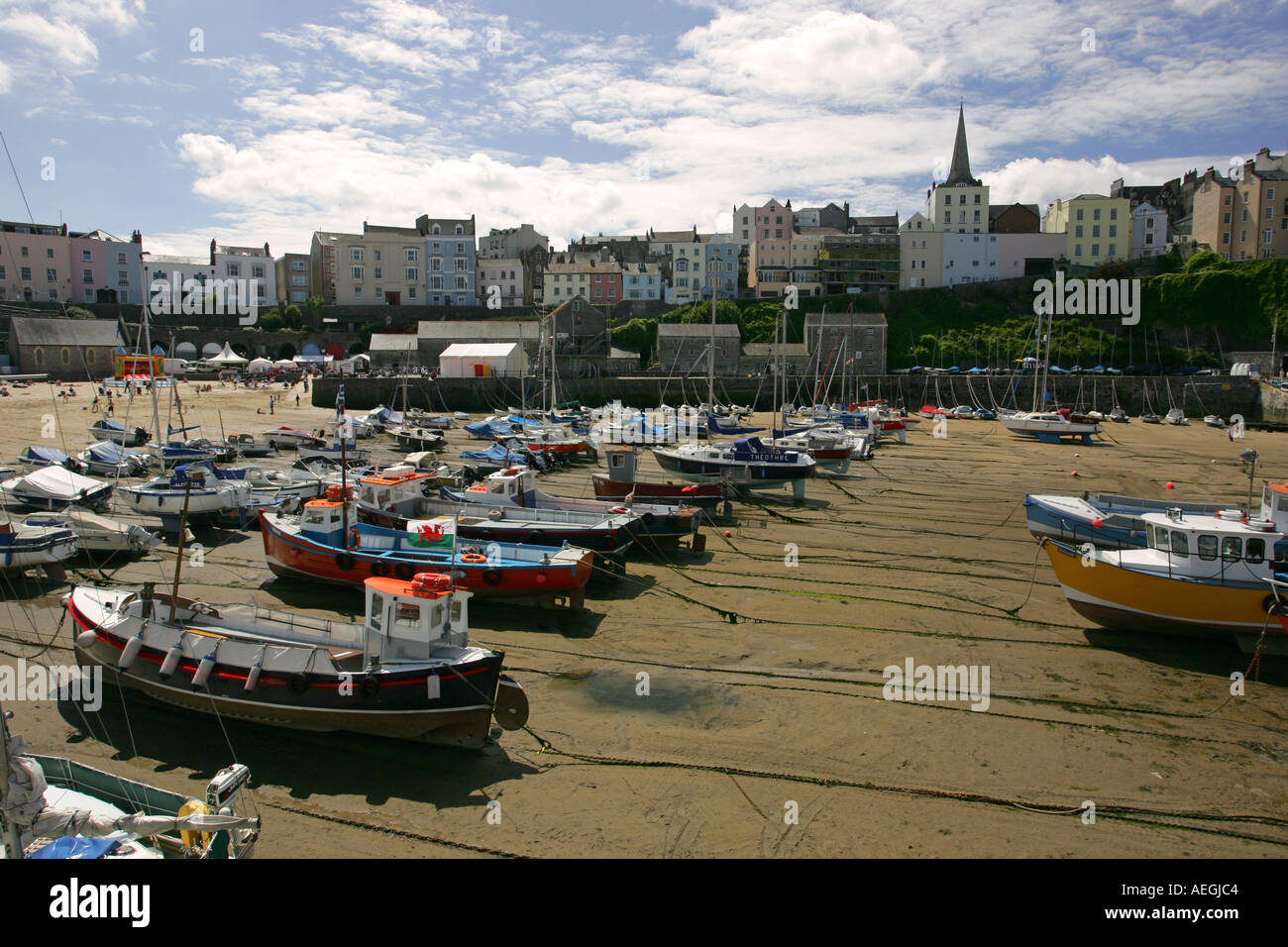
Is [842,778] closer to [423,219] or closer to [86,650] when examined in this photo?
[86,650]

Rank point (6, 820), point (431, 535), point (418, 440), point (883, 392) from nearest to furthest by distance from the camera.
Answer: point (6, 820) → point (431, 535) → point (418, 440) → point (883, 392)

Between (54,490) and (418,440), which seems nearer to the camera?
(54,490)

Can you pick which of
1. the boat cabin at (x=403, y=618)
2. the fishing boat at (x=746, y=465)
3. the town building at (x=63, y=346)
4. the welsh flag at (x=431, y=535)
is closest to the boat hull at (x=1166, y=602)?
the boat cabin at (x=403, y=618)

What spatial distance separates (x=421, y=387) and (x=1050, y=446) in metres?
38.1

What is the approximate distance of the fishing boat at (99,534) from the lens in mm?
18875

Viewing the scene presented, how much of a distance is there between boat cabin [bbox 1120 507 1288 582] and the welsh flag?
12.9 m

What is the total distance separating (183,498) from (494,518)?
8577 millimetres

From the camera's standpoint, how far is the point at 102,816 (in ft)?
24.1

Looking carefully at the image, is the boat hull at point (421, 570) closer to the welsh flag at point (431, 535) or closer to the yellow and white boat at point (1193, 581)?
the welsh flag at point (431, 535)

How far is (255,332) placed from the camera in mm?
71125

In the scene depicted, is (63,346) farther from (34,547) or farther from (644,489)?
(644,489)

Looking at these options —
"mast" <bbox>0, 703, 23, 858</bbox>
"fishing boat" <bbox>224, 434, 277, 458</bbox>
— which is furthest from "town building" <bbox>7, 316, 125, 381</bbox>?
"mast" <bbox>0, 703, 23, 858</bbox>

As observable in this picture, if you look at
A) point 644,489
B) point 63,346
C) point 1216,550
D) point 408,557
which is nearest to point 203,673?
point 408,557
